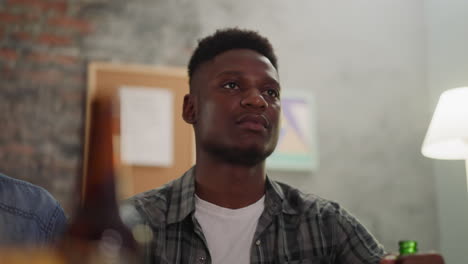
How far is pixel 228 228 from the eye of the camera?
133 centimetres

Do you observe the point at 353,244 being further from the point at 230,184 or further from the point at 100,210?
the point at 100,210

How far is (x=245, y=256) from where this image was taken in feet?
4.16

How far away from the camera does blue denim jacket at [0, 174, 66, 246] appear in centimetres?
81

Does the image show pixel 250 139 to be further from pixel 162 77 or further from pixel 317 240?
pixel 162 77

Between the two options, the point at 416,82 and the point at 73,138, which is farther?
the point at 416,82

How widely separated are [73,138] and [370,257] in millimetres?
1902

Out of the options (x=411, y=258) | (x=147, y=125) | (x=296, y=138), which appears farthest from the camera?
(x=296, y=138)

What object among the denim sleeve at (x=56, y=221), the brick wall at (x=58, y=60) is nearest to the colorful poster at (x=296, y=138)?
the brick wall at (x=58, y=60)

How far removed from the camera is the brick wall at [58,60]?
2.73 metres

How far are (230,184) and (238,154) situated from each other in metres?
0.11

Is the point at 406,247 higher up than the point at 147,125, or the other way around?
the point at 147,125

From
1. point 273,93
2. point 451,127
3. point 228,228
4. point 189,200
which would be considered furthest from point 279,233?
point 451,127

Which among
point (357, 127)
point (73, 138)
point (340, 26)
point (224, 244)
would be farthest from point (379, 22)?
point (224, 244)

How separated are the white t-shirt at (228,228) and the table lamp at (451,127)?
3.94 ft
